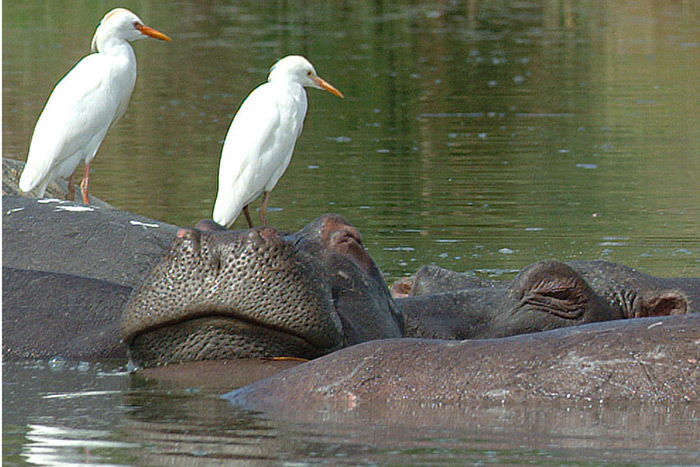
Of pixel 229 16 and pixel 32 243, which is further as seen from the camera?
pixel 229 16

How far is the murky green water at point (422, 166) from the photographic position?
12.3 ft

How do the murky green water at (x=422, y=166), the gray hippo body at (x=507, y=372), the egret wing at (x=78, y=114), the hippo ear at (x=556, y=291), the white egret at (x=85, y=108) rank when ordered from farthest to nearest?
1. the egret wing at (x=78, y=114)
2. the white egret at (x=85, y=108)
3. the hippo ear at (x=556, y=291)
4. the gray hippo body at (x=507, y=372)
5. the murky green water at (x=422, y=166)

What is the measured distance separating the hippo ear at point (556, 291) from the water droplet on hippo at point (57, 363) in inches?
67.5

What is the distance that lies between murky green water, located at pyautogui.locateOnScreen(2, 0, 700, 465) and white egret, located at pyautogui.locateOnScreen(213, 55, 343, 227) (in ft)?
1.27

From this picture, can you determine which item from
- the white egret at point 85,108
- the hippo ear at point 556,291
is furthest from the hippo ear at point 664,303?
the white egret at point 85,108

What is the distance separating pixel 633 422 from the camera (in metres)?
3.80

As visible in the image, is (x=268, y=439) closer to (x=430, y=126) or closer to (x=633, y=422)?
(x=633, y=422)

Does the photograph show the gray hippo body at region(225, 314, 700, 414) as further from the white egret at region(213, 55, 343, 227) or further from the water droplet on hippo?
the white egret at region(213, 55, 343, 227)

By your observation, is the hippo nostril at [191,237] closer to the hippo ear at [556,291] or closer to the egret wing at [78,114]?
the hippo ear at [556,291]

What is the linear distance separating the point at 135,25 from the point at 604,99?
978cm

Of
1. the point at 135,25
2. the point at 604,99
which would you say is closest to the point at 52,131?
the point at 135,25

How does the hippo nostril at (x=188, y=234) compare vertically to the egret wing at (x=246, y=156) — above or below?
above

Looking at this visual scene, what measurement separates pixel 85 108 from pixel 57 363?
5272 millimetres

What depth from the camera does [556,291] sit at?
5.48m
